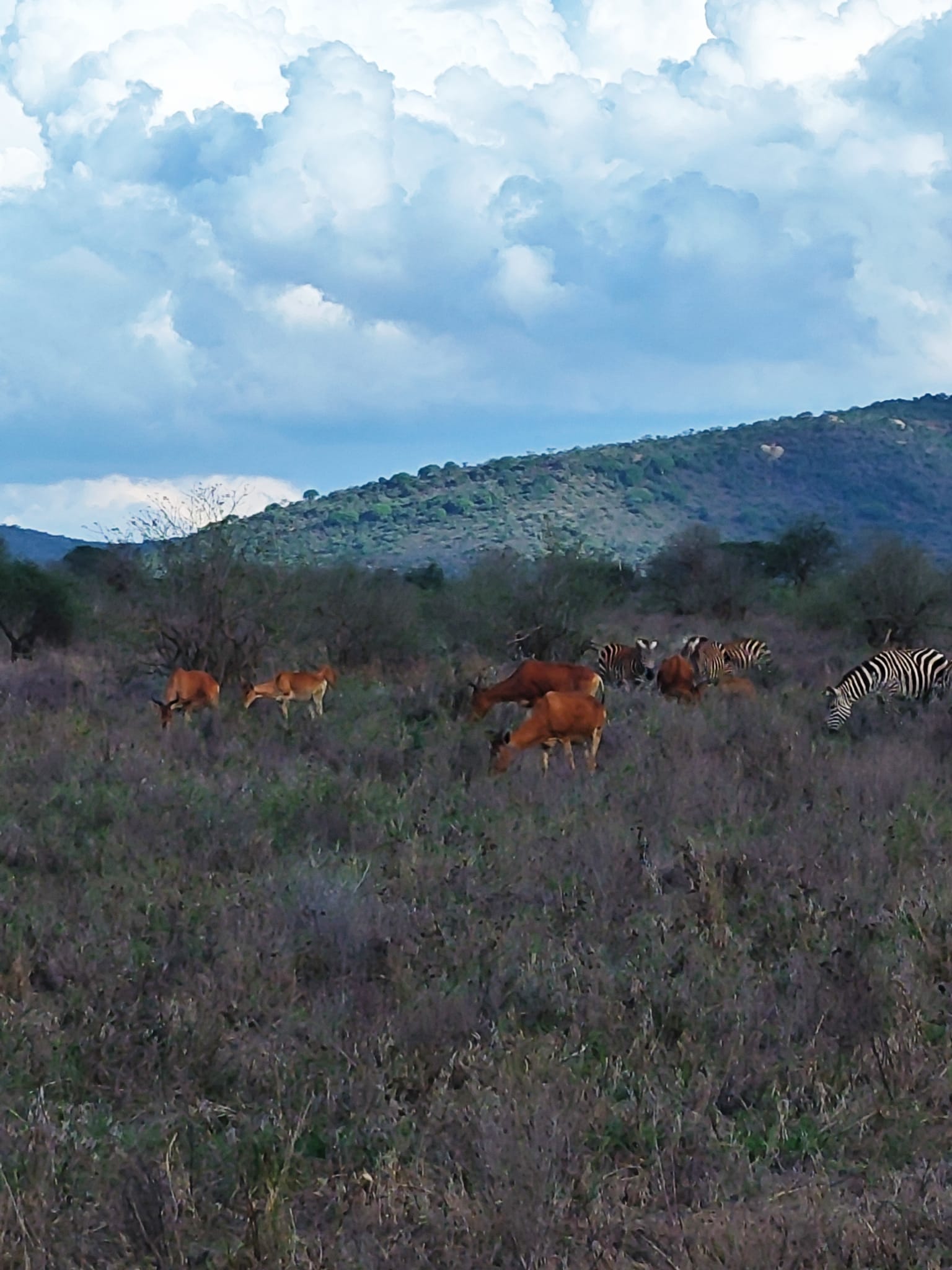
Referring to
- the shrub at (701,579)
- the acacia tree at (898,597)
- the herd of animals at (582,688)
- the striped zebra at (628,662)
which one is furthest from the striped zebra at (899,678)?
the shrub at (701,579)

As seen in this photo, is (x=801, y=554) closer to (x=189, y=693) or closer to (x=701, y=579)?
(x=701, y=579)

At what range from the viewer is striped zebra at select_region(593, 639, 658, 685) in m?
18.9

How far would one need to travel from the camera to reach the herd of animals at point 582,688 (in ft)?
39.4

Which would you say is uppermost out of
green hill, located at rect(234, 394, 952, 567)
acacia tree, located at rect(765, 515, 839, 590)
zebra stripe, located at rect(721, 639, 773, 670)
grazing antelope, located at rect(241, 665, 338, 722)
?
green hill, located at rect(234, 394, 952, 567)

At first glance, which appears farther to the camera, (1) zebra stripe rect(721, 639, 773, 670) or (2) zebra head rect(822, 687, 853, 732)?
(1) zebra stripe rect(721, 639, 773, 670)

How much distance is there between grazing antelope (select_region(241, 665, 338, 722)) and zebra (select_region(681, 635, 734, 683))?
21.6ft

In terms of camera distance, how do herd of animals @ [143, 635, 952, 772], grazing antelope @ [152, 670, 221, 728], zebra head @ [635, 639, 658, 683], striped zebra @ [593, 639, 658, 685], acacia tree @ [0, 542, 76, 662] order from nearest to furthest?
herd of animals @ [143, 635, 952, 772], grazing antelope @ [152, 670, 221, 728], zebra head @ [635, 639, 658, 683], striped zebra @ [593, 639, 658, 685], acacia tree @ [0, 542, 76, 662]

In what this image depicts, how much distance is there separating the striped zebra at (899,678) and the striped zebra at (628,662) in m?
2.88

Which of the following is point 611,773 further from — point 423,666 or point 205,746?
point 423,666

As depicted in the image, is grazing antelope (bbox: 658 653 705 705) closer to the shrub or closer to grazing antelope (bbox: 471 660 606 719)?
grazing antelope (bbox: 471 660 606 719)

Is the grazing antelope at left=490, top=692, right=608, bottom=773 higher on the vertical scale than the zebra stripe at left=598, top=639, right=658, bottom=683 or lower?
lower

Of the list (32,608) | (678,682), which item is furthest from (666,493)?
(678,682)

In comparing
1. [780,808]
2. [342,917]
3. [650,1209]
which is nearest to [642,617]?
[780,808]

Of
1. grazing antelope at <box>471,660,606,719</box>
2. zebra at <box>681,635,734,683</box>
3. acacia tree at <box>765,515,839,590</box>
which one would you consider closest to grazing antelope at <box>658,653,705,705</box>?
zebra at <box>681,635,734,683</box>
